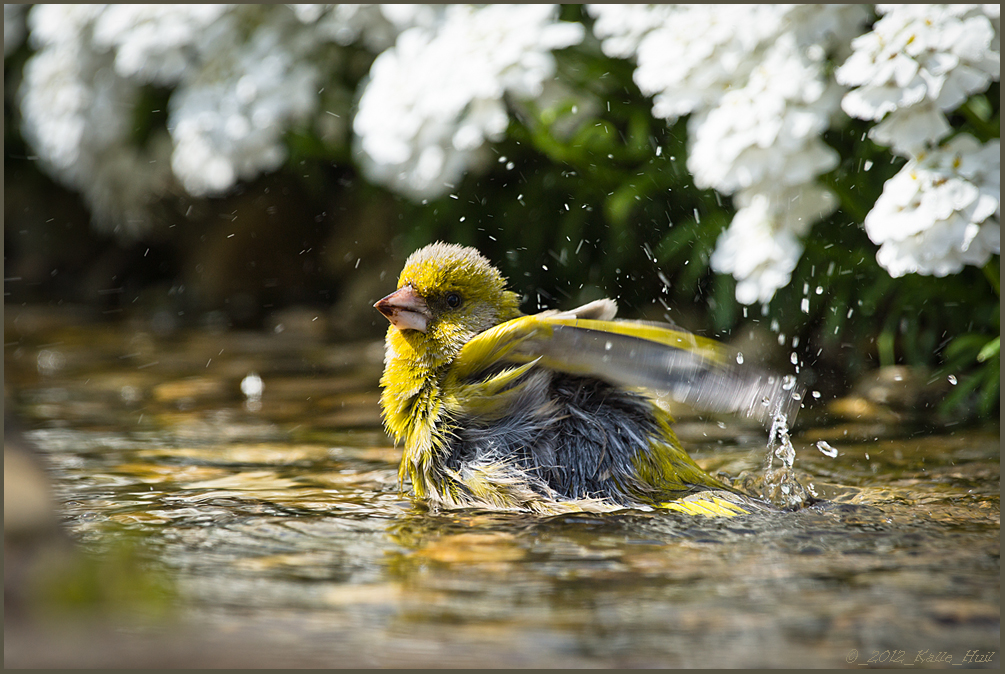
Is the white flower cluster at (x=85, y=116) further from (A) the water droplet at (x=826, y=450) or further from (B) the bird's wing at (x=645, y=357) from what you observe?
(A) the water droplet at (x=826, y=450)

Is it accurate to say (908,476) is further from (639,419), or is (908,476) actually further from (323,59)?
(323,59)

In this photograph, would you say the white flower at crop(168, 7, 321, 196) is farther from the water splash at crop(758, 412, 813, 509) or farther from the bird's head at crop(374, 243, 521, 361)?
the water splash at crop(758, 412, 813, 509)

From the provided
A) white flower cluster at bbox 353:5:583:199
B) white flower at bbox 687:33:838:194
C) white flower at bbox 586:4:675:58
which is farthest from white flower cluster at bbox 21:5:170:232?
white flower at bbox 687:33:838:194

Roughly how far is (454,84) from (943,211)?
1.66 metres

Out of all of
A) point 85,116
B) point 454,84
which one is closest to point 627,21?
point 454,84

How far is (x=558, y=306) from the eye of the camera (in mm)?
4691

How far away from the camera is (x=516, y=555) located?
2123mm

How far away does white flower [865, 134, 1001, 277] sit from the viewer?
2.57m

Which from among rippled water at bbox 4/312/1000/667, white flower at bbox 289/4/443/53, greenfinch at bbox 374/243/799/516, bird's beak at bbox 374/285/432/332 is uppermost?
white flower at bbox 289/4/443/53

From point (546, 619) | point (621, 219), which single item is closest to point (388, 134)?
point (621, 219)

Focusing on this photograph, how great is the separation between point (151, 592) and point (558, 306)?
9.96 feet

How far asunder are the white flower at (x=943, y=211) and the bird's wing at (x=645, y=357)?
535 mm

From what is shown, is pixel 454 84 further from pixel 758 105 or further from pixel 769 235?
pixel 769 235

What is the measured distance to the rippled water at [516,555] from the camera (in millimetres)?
1618
